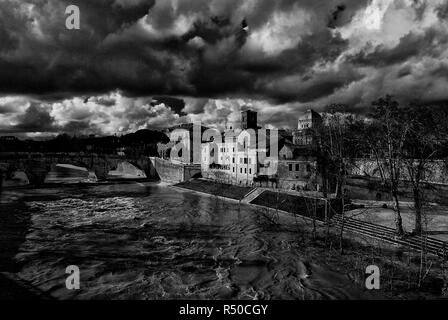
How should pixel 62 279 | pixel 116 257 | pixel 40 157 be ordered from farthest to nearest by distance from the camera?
pixel 40 157, pixel 116 257, pixel 62 279

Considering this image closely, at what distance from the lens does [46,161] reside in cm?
7006

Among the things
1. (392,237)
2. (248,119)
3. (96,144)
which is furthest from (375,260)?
(96,144)

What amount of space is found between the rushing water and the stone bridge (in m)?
26.5

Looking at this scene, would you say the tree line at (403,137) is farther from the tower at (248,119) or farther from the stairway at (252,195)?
the tower at (248,119)

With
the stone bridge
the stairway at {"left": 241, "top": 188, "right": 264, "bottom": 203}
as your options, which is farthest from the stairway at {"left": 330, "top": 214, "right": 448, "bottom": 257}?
the stone bridge

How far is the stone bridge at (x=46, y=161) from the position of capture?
6644 cm

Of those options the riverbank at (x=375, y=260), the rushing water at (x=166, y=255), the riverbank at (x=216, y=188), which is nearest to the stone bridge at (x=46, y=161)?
the riverbank at (x=216, y=188)

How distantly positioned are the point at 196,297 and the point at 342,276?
9865 mm

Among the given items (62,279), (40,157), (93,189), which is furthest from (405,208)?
(40,157)

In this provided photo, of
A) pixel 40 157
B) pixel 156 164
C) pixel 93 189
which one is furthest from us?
pixel 156 164

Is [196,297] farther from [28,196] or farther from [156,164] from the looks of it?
[156,164]

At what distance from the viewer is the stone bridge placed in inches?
2616

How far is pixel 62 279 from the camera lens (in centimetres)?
1984

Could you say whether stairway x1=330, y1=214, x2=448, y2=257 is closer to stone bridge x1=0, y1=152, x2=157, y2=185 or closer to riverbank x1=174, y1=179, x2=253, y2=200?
riverbank x1=174, y1=179, x2=253, y2=200
